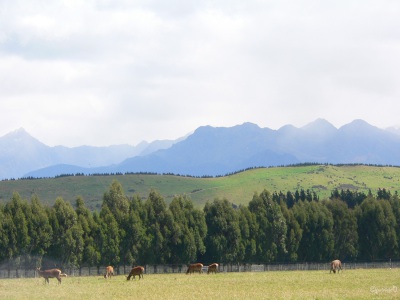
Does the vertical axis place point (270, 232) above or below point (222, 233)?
above

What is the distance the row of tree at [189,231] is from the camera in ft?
330

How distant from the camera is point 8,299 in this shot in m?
44.0

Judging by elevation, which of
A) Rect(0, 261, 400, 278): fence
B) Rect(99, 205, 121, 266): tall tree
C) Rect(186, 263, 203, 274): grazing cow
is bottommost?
Rect(0, 261, 400, 278): fence

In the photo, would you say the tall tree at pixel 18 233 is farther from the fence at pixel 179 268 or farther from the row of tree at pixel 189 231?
the fence at pixel 179 268

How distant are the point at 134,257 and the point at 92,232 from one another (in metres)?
7.93

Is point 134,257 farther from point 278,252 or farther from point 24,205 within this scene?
point 278,252

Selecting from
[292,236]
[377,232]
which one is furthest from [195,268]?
[377,232]

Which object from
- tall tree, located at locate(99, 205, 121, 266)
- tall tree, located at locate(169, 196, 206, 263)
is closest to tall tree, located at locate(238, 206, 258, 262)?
tall tree, located at locate(169, 196, 206, 263)

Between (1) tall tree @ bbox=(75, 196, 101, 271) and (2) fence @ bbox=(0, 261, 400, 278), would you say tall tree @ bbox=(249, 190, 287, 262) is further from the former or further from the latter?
(1) tall tree @ bbox=(75, 196, 101, 271)

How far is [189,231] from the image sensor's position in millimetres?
112188

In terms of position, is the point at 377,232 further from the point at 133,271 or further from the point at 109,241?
the point at 133,271

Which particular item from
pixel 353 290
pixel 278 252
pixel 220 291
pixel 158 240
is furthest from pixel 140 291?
pixel 278 252

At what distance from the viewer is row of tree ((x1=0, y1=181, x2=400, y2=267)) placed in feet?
330

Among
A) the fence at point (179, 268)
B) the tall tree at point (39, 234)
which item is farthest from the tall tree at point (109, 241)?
the tall tree at point (39, 234)
